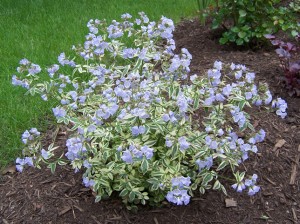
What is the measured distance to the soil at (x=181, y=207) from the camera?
2936mm

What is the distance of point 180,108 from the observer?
2.51 metres

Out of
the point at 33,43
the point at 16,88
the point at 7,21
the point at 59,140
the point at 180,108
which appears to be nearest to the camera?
the point at 180,108

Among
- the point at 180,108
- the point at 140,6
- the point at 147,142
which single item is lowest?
the point at 140,6

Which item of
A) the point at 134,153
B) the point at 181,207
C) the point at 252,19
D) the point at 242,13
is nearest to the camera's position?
the point at 134,153

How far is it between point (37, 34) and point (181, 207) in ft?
10.6

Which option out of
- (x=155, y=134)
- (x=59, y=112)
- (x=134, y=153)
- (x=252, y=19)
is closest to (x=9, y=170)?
(x=59, y=112)

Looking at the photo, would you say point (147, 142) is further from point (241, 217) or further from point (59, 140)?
point (59, 140)

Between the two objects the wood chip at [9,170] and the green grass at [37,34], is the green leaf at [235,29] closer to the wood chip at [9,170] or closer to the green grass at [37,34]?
the green grass at [37,34]

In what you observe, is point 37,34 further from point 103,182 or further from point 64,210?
point 103,182

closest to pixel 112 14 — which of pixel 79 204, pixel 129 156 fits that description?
pixel 79 204

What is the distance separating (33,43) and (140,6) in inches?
68.2

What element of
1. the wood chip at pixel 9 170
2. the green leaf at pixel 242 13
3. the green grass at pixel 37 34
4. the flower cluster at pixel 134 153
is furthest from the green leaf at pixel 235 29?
the flower cluster at pixel 134 153

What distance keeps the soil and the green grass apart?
1.30 ft

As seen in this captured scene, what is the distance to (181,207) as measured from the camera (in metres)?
2.97
